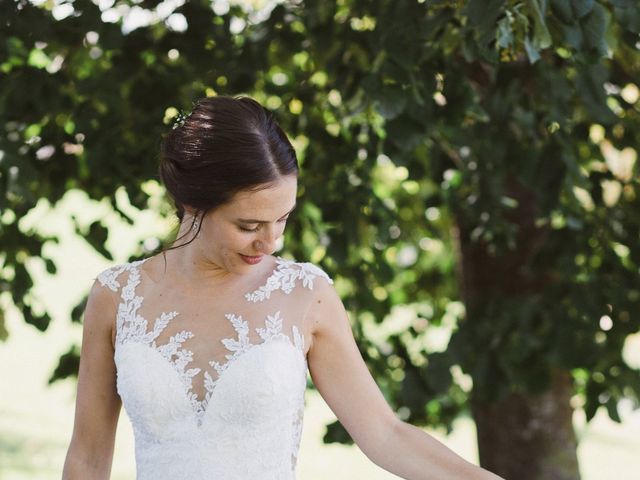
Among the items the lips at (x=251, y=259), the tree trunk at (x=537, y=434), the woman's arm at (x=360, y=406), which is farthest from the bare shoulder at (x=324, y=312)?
the tree trunk at (x=537, y=434)

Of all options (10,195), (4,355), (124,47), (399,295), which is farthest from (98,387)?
(4,355)

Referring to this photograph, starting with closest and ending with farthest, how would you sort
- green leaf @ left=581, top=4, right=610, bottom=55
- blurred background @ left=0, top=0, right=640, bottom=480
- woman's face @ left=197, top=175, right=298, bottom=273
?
woman's face @ left=197, top=175, right=298, bottom=273 < green leaf @ left=581, top=4, right=610, bottom=55 < blurred background @ left=0, top=0, right=640, bottom=480

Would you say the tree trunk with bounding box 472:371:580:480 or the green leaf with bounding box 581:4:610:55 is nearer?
the green leaf with bounding box 581:4:610:55

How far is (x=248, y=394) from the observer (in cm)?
235

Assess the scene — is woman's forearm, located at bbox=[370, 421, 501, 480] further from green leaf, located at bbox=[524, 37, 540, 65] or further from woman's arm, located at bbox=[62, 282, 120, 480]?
green leaf, located at bbox=[524, 37, 540, 65]

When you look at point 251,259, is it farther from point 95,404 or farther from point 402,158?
point 402,158

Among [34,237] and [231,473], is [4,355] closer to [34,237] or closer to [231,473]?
[34,237]

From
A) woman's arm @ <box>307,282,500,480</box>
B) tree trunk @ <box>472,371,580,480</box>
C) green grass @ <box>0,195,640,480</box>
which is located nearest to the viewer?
woman's arm @ <box>307,282,500,480</box>

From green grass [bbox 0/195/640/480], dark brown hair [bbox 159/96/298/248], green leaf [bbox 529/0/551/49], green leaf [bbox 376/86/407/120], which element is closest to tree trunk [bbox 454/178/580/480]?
green leaf [bbox 376/86/407/120]

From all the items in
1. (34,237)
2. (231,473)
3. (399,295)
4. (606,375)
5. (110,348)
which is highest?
(110,348)

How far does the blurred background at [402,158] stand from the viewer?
10.6 feet

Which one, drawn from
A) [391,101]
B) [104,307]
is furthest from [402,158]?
[104,307]

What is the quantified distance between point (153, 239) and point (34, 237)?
510mm

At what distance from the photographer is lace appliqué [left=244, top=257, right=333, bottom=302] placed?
96.8 inches
